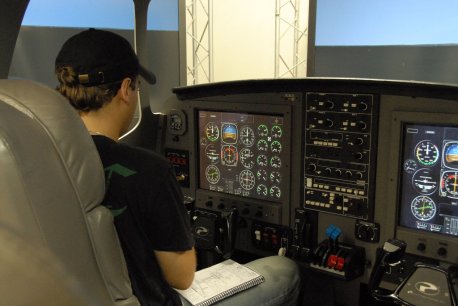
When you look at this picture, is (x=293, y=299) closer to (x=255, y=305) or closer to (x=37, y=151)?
(x=255, y=305)

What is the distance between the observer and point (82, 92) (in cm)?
118

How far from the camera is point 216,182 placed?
207 centimetres

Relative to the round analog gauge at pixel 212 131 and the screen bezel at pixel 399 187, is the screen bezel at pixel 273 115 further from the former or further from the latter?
the screen bezel at pixel 399 187

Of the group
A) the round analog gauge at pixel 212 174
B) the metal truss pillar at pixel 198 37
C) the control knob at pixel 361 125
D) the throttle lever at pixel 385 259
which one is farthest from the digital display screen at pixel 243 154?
the metal truss pillar at pixel 198 37

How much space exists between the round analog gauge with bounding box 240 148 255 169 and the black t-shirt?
2.54 feet

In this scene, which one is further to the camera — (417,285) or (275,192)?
(275,192)

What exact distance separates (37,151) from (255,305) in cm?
95

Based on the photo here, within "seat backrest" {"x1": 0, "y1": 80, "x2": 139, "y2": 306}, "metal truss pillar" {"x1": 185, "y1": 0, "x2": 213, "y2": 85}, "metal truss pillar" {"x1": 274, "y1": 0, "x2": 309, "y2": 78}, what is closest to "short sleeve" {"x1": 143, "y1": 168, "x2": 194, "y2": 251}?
"seat backrest" {"x1": 0, "y1": 80, "x2": 139, "y2": 306}

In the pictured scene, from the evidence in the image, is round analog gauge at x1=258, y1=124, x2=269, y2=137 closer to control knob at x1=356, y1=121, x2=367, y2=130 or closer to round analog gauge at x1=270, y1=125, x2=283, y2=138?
round analog gauge at x1=270, y1=125, x2=283, y2=138

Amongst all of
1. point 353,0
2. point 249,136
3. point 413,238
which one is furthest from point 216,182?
point 353,0

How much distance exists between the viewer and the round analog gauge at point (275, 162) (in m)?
1.86

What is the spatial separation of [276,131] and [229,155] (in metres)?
0.25

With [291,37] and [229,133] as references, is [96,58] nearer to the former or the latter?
[229,133]

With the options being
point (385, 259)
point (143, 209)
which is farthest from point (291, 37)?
point (143, 209)
